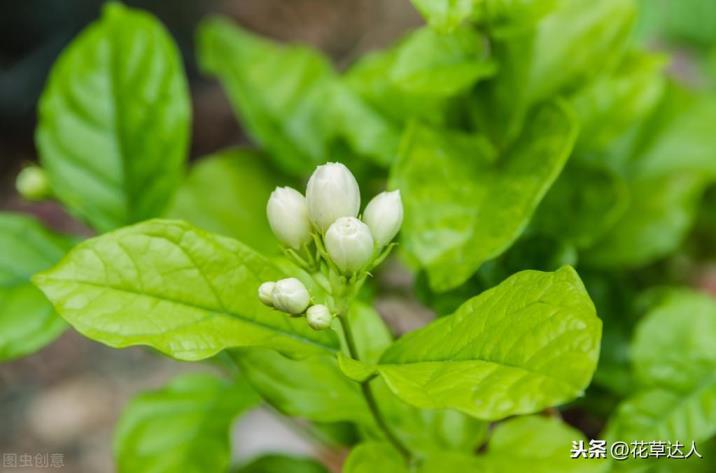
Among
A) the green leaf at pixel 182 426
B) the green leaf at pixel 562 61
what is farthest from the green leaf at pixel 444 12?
the green leaf at pixel 182 426

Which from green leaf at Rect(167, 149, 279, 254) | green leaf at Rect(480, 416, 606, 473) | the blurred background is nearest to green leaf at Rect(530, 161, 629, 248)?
green leaf at Rect(480, 416, 606, 473)

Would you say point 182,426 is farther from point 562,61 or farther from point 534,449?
point 562,61

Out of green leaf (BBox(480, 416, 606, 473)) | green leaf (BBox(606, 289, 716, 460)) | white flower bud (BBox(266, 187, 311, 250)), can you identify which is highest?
white flower bud (BBox(266, 187, 311, 250))

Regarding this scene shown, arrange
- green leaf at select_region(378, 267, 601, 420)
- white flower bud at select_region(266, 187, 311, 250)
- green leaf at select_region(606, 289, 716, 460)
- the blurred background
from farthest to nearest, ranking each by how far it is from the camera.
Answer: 1. the blurred background
2. green leaf at select_region(606, 289, 716, 460)
3. white flower bud at select_region(266, 187, 311, 250)
4. green leaf at select_region(378, 267, 601, 420)

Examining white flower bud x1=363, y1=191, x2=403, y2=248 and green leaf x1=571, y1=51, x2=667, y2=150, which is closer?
white flower bud x1=363, y1=191, x2=403, y2=248

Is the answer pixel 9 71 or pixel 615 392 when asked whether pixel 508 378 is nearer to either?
pixel 615 392

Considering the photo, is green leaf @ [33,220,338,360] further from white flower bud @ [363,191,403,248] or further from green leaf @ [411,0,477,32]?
green leaf @ [411,0,477,32]

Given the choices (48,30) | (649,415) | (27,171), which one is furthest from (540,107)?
(48,30)
